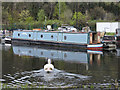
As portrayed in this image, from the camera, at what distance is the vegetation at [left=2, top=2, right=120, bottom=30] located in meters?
68.3

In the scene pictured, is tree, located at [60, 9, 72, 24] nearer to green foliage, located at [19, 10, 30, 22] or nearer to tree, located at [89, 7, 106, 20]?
tree, located at [89, 7, 106, 20]

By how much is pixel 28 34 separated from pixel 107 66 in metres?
25.2

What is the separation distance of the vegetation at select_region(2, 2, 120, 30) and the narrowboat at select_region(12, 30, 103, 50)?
16.2 m

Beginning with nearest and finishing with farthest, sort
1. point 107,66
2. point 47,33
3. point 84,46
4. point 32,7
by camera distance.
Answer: point 107,66
point 84,46
point 47,33
point 32,7

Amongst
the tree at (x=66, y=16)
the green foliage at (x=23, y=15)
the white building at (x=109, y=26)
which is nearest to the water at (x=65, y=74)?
the white building at (x=109, y=26)

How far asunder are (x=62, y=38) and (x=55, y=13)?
2812cm

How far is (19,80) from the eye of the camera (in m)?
20.4

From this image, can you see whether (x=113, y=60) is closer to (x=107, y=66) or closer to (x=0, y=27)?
(x=107, y=66)

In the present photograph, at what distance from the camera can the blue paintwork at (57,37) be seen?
43.3m

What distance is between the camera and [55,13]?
73062mm

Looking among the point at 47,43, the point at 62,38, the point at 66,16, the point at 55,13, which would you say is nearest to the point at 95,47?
the point at 62,38

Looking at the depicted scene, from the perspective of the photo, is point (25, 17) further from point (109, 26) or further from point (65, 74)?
point (65, 74)

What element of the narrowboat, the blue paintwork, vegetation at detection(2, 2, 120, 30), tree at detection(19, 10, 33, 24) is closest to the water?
the narrowboat

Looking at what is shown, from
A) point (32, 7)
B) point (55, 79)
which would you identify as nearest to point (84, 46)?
point (55, 79)
